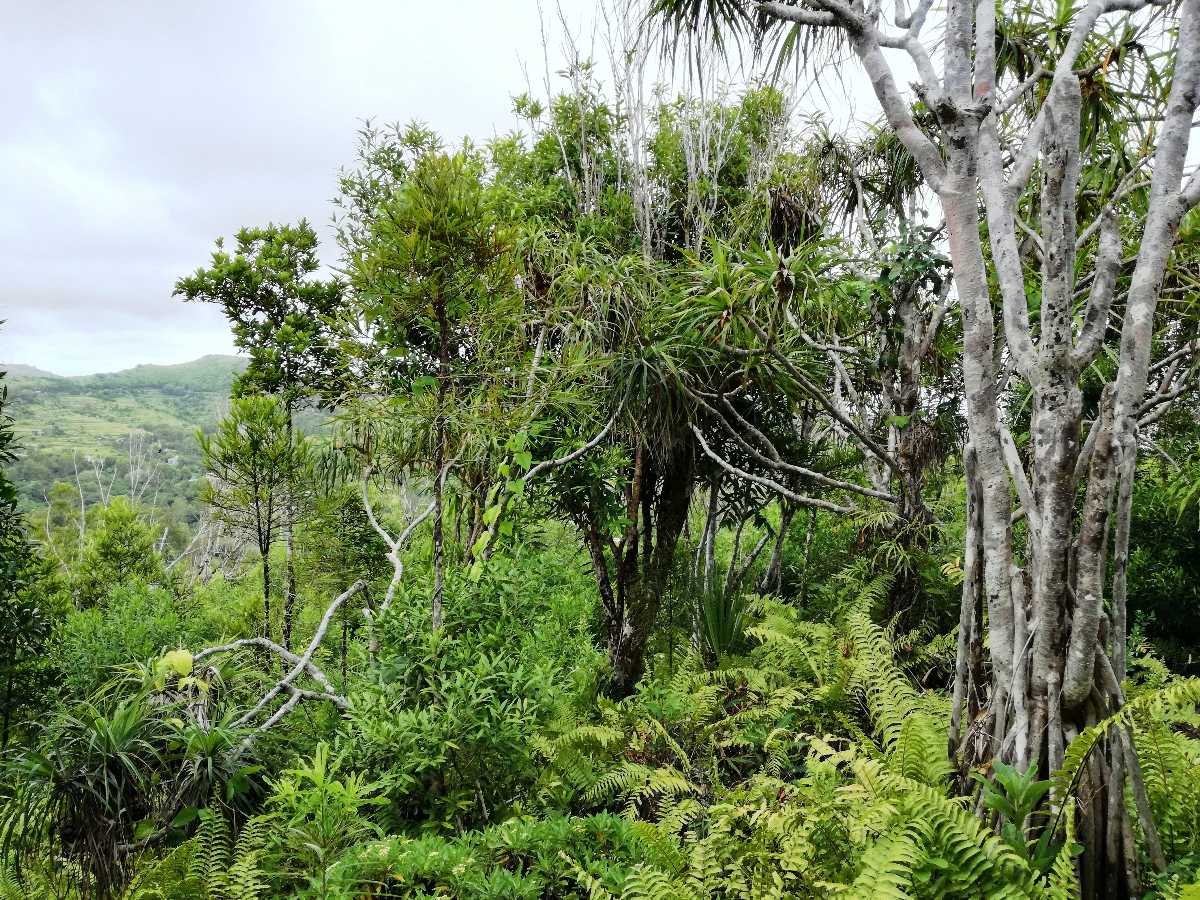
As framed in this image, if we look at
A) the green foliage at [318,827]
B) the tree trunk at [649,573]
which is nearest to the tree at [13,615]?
the green foliage at [318,827]

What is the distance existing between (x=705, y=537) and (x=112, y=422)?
6477 centimetres

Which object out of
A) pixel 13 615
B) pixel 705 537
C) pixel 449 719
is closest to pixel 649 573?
pixel 705 537

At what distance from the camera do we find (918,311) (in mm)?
4133

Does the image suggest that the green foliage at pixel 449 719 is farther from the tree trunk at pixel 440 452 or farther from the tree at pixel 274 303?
the tree at pixel 274 303

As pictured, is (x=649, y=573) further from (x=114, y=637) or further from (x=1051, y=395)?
(x=114, y=637)

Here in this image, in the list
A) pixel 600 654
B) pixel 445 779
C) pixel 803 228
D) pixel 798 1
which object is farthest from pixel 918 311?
pixel 445 779

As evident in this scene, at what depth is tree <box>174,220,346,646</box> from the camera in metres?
5.70

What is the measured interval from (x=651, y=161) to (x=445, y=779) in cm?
494

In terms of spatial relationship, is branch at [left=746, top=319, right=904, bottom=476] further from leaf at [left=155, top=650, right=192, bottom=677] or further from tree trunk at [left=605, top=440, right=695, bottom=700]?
leaf at [left=155, top=650, right=192, bottom=677]

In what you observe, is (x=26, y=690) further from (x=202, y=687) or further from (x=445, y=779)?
(x=445, y=779)

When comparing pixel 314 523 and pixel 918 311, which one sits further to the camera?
pixel 314 523

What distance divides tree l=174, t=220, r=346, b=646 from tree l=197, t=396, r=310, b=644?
0.75 feet

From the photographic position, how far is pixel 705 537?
5508 mm

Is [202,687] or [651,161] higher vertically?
[651,161]
